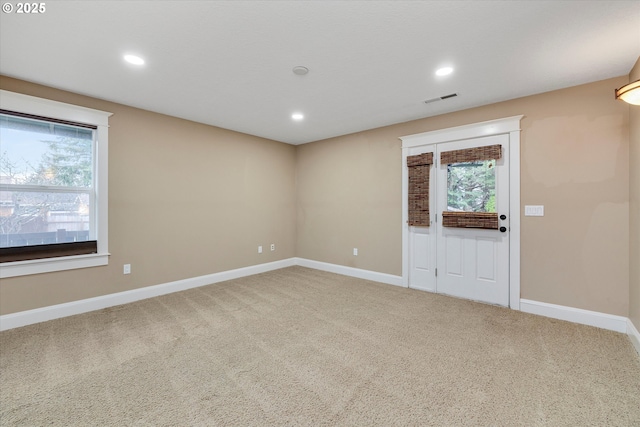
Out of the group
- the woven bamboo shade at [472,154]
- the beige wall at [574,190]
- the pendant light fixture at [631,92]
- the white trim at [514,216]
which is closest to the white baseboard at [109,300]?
the woven bamboo shade at [472,154]

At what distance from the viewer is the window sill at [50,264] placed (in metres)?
2.85

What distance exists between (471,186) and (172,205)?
4180 mm

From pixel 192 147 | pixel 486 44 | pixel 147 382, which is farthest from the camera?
pixel 192 147

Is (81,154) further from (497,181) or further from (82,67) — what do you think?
(497,181)

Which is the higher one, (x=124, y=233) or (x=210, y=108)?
(x=210, y=108)

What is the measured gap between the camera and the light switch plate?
324 centimetres

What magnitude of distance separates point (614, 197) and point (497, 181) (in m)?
1.05

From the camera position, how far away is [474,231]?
373cm

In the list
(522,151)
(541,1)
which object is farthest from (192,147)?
(522,151)

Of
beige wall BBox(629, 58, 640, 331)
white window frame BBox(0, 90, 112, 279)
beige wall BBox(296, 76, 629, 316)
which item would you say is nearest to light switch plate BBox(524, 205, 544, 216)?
beige wall BBox(296, 76, 629, 316)

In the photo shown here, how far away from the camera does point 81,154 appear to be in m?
3.34

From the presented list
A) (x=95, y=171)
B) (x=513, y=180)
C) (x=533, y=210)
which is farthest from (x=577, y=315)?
(x=95, y=171)

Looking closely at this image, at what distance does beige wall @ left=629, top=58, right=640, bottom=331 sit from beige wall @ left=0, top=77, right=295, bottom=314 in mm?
4767

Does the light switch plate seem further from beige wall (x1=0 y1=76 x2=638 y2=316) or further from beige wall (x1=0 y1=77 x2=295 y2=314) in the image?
beige wall (x1=0 y1=77 x2=295 y2=314)
